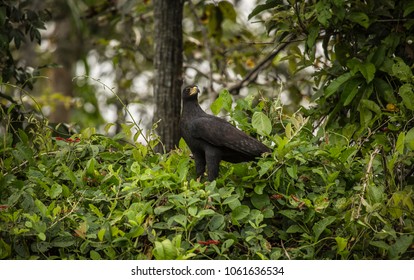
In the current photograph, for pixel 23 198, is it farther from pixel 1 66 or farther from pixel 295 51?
pixel 295 51

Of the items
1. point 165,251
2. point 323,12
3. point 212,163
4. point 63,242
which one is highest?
point 323,12

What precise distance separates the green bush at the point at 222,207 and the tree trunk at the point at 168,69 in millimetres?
1664

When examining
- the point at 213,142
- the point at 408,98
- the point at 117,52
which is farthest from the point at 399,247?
the point at 117,52

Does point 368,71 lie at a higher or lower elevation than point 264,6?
lower

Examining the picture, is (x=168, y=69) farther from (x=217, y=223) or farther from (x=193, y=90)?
(x=217, y=223)

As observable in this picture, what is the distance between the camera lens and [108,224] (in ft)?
13.5

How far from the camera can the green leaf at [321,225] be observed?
4.17m

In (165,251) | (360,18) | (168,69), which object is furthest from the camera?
(168,69)

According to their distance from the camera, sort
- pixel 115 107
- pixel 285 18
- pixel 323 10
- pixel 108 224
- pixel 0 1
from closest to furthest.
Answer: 1. pixel 108 224
2. pixel 323 10
3. pixel 285 18
4. pixel 0 1
5. pixel 115 107

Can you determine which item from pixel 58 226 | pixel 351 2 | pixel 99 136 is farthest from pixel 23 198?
pixel 351 2

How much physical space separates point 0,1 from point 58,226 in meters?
2.77

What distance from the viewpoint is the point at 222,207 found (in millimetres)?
4270

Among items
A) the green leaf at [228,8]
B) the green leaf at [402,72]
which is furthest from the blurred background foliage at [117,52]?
the green leaf at [402,72]

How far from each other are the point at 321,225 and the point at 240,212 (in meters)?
0.43
